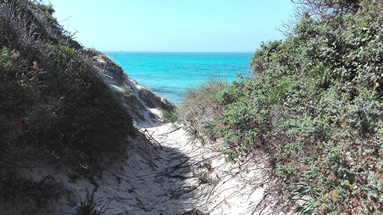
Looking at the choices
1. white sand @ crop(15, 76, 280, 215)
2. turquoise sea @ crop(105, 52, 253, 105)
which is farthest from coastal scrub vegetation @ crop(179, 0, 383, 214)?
turquoise sea @ crop(105, 52, 253, 105)

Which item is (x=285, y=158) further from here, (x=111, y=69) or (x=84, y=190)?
(x=111, y=69)

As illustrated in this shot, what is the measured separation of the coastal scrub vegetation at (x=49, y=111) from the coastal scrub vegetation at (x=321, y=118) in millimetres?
2454

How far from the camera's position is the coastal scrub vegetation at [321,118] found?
3727 millimetres

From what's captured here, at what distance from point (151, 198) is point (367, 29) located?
16.3ft

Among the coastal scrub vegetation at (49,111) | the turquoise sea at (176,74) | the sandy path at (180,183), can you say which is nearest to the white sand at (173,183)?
the sandy path at (180,183)

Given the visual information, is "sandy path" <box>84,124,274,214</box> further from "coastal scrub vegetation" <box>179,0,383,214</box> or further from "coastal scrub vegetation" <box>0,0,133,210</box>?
"coastal scrub vegetation" <box>0,0,133,210</box>

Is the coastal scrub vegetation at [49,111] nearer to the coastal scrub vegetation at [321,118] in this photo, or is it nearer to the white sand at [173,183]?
the white sand at [173,183]

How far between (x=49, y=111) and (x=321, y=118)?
4268 millimetres

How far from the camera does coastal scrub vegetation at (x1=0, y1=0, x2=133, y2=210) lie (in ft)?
14.5

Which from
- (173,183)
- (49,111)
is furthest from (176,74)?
(49,111)

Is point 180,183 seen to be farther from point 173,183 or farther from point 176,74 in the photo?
point 176,74

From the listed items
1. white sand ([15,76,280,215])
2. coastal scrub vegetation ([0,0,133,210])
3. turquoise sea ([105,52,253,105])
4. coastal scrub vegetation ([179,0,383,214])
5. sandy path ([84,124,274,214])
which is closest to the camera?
coastal scrub vegetation ([179,0,383,214])

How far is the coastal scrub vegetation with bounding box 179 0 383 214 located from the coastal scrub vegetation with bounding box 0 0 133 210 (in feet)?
8.05

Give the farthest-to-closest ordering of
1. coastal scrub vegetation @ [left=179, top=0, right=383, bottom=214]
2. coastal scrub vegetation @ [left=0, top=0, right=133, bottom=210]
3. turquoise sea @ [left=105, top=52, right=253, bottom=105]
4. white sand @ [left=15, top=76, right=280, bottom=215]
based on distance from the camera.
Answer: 1. turquoise sea @ [left=105, top=52, right=253, bottom=105]
2. white sand @ [left=15, top=76, right=280, bottom=215]
3. coastal scrub vegetation @ [left=0, top=0, right=133, bottom=210]
4. coastal scrub vegetation @ [left=179, top=0, right=383, bottom=214]
